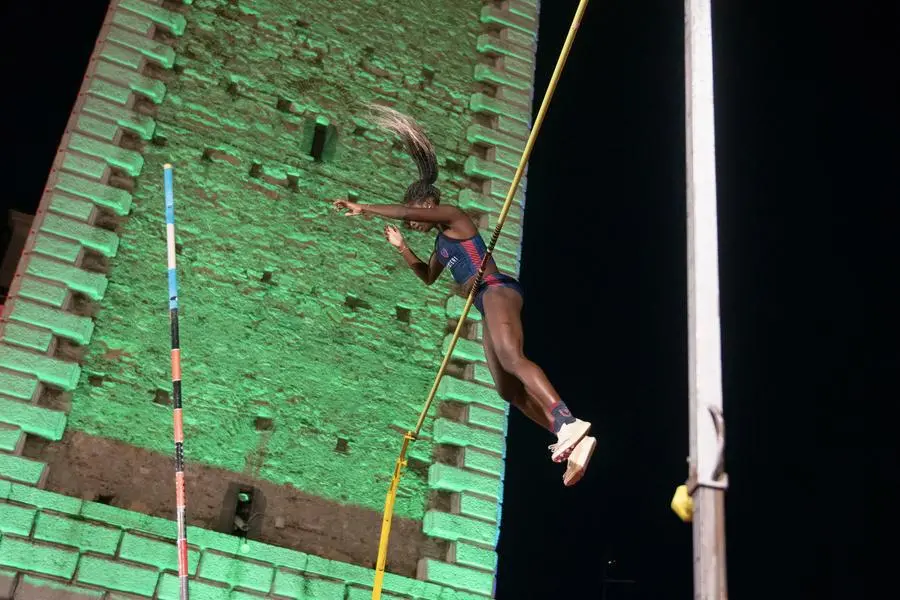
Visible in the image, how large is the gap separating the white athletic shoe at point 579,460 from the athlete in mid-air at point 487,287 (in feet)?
0.10

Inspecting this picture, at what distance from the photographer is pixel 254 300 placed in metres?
7.21

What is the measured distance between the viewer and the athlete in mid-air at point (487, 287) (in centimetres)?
467

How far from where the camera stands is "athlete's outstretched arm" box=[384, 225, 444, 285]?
5.82 meters

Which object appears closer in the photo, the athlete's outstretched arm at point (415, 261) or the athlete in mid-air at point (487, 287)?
the athlete in mid-air at point (487, 287)

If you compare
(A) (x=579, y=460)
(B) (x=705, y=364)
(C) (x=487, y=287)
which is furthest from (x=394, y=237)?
(B) (x=705, y=364)

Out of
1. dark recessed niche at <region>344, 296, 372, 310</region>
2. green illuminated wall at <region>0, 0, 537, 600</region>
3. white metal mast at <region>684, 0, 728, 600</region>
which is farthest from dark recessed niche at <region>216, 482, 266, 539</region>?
white metal mast at <region>684, 0, 728, 600</region>

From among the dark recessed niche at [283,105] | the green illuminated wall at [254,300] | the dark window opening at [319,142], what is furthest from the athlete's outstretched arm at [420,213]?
the dark recessed niche at [283,105]

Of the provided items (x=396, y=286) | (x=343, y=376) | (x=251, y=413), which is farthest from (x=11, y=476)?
(x=396, y=286)

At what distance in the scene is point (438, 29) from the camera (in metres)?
8.87

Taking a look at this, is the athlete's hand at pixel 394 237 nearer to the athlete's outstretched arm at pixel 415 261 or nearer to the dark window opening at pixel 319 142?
the athlete's outstretched arm at pixel 415 261

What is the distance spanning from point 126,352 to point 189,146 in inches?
63.2

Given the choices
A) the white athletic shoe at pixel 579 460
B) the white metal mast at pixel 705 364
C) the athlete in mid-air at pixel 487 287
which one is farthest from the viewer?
the athlete in mid-air at pixel 487 287

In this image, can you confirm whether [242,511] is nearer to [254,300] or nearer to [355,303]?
[254,300]

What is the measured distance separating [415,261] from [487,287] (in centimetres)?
76
